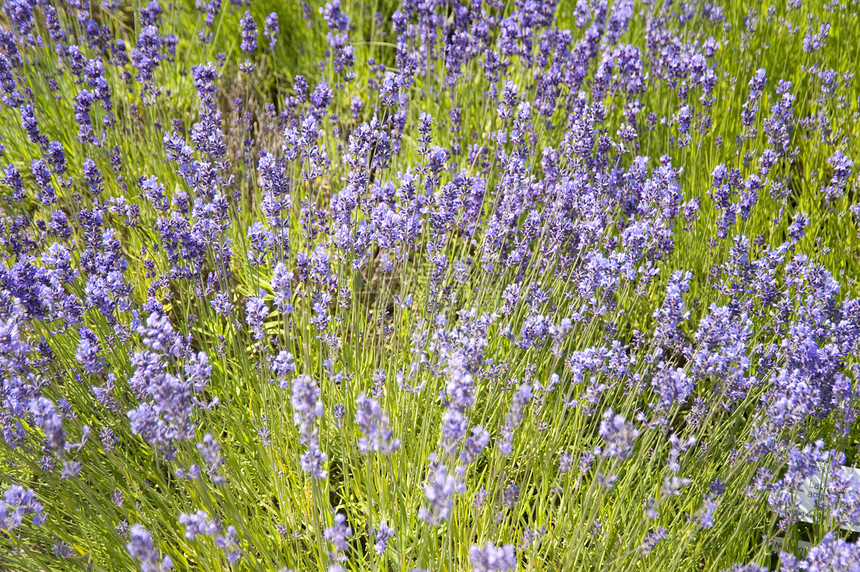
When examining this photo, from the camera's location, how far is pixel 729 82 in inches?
177

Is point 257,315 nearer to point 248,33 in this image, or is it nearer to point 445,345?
point 445,345

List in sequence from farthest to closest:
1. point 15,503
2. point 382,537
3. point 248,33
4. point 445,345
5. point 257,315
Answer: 1. point 248,33
2. point 257,315
3. point 445,345
4. point 382,537
5. point 15,503

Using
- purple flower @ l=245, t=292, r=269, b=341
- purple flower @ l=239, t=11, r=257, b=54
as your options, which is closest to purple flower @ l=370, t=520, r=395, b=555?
purple flower @ l=245, t=292, r=269, b=341

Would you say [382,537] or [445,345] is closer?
[382,537]

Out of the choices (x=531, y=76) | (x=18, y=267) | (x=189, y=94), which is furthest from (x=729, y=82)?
(x=18, y=267)

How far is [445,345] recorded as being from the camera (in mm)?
2029

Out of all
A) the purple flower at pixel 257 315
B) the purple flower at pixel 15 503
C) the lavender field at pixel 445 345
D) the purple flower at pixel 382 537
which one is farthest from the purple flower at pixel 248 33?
the purple flower at pixel 382 537

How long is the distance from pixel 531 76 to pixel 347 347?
2877 mm

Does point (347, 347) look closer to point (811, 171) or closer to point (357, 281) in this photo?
point (357, 281)

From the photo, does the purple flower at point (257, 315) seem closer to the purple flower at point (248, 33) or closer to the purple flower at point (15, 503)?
the purple flower at point (15, 503)

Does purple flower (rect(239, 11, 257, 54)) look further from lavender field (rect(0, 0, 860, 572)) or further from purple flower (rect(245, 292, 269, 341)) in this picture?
purple flower (rect(245, 292, 269, 341))

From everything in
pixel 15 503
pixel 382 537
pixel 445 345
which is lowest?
pixel 382 537

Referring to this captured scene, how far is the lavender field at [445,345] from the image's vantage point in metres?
A: 1.80

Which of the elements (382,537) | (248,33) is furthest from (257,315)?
(248,33)
